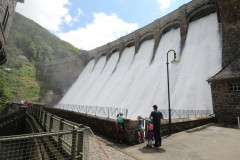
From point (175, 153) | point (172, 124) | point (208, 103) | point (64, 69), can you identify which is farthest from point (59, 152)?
point (64, 69)

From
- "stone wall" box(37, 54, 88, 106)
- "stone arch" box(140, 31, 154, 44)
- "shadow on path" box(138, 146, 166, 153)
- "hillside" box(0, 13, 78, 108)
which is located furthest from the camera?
"stone wall" box(37, 54, 88, 106)

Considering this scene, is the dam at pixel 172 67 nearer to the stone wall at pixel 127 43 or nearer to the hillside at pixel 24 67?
the stone wall at pixel 127 43

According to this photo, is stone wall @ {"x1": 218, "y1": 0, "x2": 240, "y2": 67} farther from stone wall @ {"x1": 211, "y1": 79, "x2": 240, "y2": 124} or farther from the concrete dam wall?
stone wall @ {"x1": 211, "y1": 79, "x2": 240, "y2": 124}

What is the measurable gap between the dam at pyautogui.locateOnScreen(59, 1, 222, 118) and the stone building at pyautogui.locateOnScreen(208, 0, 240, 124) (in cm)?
105

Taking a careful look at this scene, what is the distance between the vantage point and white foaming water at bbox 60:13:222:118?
12.6m

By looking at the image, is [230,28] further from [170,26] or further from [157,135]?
[157,135]

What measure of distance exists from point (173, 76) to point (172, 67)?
5.00 feet

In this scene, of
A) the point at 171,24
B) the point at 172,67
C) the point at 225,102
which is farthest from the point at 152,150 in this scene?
the point at 171,24

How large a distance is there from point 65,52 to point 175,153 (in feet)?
255

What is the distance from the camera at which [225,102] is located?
9477 millimetres

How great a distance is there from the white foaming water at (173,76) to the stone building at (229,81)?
1091 mm

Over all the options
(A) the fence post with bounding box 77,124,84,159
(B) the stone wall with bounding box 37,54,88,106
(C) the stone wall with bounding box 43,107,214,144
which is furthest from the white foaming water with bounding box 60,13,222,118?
(B) the stone wall with bounding box 37,54,88,106

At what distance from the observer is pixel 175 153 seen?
4.55 meters

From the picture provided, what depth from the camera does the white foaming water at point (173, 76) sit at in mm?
12587
